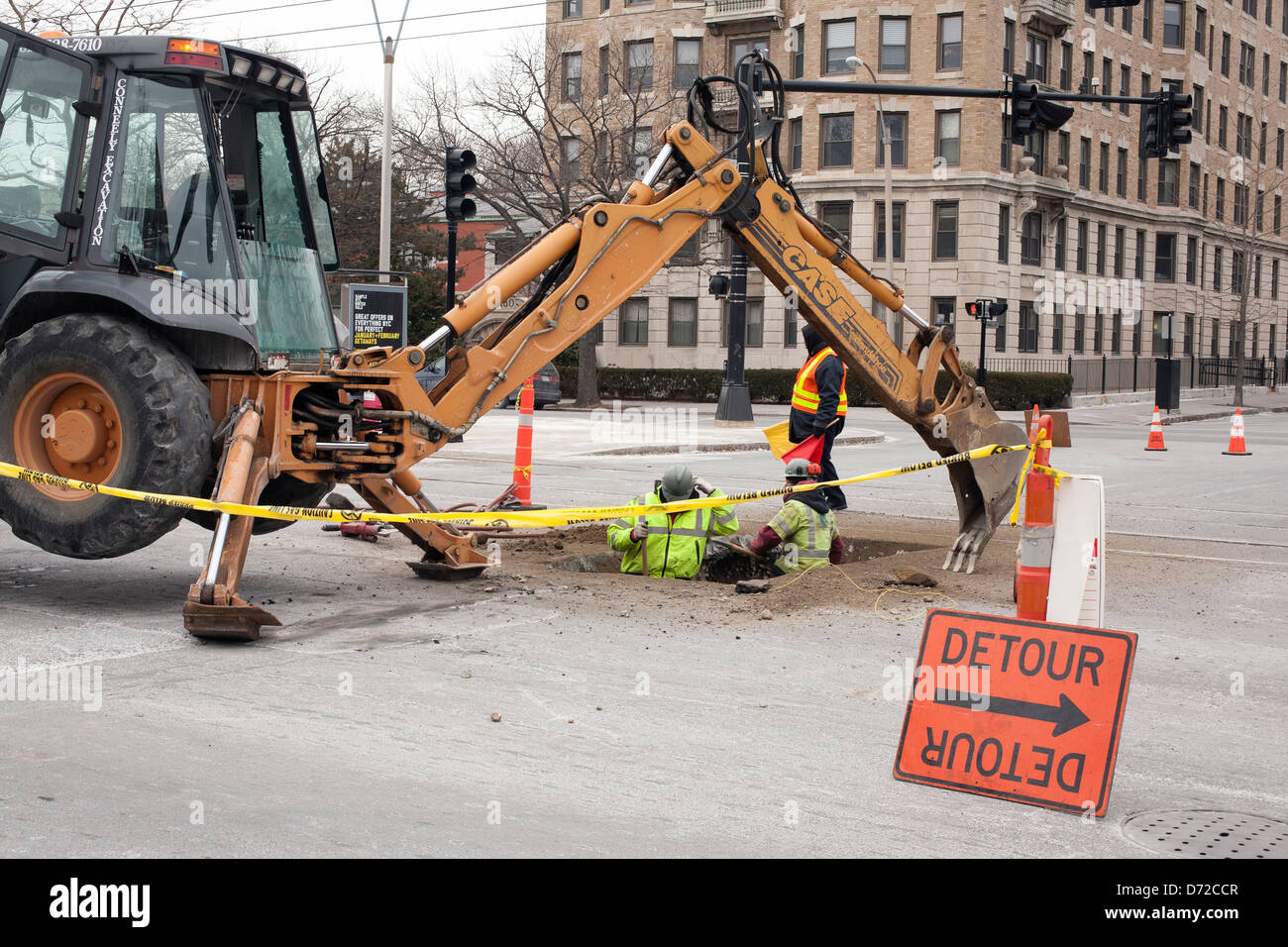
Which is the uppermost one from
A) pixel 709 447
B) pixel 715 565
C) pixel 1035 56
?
pixel 1035 56

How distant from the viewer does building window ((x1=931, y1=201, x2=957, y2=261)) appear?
47375 millimetres

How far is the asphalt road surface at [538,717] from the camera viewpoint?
181 inches

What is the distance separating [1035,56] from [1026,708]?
48315 mm

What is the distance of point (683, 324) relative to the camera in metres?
53.0

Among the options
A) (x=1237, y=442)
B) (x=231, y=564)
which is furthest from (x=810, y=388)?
(x=1237, y=442)

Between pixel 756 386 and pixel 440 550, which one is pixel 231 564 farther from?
pixel 756 386

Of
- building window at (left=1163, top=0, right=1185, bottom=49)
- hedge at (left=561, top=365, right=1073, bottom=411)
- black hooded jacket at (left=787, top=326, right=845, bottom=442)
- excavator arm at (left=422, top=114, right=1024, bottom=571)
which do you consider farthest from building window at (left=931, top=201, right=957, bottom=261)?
excavator arm at (left=422, top=114, right=1024, bottom=571)

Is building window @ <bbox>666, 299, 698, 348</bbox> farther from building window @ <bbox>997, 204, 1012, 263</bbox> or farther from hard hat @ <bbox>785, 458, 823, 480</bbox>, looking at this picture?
hard hat @ <bbox>785, 458, 823, 480</bbox>

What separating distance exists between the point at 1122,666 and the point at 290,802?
3.07 metres

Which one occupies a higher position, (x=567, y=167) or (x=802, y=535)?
(x=567, y=167)

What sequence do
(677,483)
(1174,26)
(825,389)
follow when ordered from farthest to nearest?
(1174,26), (825,389), (677,483)

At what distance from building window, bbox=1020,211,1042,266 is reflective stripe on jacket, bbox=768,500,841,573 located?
41.8 meters

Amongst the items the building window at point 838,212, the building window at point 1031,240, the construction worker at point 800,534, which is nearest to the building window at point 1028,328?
the building window at point 1031,240

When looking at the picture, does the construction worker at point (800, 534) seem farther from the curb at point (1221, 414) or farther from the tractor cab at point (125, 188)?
the curb at point (1221, 414)
